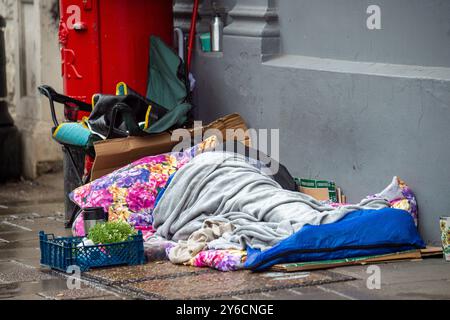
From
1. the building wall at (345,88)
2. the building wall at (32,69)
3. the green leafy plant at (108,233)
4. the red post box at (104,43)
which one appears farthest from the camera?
the building wall at (32,69)

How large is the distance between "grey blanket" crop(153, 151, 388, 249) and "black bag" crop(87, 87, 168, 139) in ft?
1.93

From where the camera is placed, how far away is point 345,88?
25.0 feet

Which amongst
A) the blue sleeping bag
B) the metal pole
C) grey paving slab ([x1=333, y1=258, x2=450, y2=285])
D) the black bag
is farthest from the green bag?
grey paving slab ([x1=333, y1=258, x2=450, y2=285])

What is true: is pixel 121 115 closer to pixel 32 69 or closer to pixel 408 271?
pixel 408 271

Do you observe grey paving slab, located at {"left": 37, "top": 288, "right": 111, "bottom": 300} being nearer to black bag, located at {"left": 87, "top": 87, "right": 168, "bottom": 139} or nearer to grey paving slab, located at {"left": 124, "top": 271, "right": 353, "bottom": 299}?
grey paving slab, located at {"left": 124, "top": 271, "right": 353, "bottom": 299}

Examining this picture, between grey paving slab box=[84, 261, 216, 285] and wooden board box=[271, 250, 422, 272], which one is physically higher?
wooden board box=[271, 250, 422, 272]

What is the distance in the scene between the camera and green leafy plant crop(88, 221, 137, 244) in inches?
259

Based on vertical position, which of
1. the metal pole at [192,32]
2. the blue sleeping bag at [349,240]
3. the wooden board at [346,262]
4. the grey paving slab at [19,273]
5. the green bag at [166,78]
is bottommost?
the grey paving slab at [19,273]

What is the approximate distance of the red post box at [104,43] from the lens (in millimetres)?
8438

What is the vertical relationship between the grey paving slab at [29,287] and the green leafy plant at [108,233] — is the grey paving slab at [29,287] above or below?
below

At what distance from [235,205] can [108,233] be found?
946 millimetres

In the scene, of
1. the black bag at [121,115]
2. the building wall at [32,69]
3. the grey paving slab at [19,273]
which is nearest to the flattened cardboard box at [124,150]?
the black bag at [121,115]

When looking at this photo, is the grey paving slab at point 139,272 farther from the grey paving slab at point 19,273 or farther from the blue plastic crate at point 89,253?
the grey paving slab at point 19,273

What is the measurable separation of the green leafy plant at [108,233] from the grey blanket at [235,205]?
0.53 m
